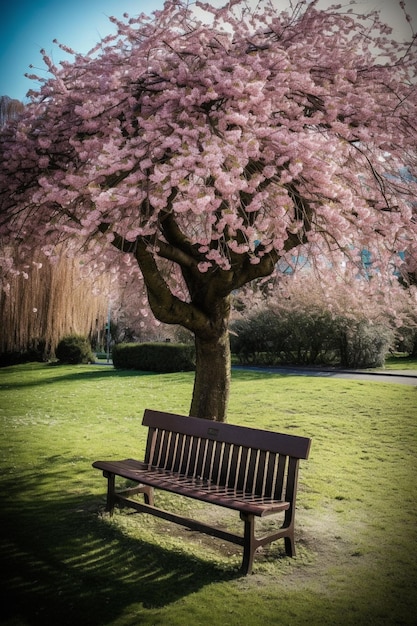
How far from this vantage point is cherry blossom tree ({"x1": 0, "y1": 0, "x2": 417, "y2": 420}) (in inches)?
204

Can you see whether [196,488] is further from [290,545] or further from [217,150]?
[217,150]

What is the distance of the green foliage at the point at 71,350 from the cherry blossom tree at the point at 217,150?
57.3ft

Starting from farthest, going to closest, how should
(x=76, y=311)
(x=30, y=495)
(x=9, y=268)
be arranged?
(x=76, y=311) → (x=9, y=268) → (x=30, y=495)

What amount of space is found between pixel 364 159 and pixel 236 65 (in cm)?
212

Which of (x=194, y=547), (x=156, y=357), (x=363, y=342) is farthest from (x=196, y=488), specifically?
(x=363, y=342)

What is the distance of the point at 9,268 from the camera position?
6754 millimetres

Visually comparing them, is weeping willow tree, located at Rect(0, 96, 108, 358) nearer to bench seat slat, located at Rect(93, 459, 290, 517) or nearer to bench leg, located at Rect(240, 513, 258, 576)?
bench seat slat, located at Rect(93, 459, 290, 517)

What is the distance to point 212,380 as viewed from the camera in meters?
6.93

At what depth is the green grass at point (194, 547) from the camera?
3.67 metres

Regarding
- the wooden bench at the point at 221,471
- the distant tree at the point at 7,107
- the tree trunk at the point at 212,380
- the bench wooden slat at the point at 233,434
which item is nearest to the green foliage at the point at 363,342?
the distant tree at the point at 7,107

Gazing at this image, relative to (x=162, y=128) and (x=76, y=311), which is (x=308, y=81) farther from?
(x=76, y=311)

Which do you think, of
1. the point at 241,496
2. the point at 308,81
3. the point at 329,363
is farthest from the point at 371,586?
the point at 329,363

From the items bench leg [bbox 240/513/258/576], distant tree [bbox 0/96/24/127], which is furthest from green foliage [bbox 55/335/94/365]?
bench leg [bbox 240/513/258/576]

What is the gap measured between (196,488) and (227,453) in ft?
1.61
